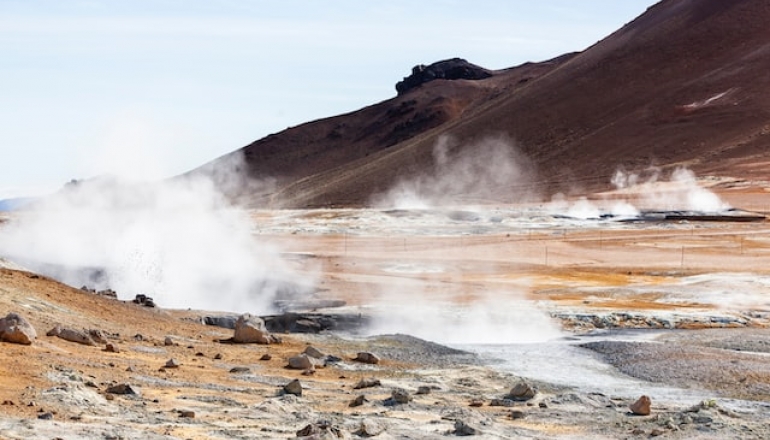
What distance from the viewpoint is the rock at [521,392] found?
53.5 feet

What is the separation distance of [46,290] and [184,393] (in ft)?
27.7

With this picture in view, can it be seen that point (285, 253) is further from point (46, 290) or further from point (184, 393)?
point (184, 393)

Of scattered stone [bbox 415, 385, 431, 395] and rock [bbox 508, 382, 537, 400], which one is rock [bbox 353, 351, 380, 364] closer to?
scattered stone [bbox 415, 385, 431, 395]

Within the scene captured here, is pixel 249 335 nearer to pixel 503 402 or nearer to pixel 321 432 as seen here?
pixel 503 402

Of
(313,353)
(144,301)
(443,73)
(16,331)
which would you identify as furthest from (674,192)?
(443,73)

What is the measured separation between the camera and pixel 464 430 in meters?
13.1

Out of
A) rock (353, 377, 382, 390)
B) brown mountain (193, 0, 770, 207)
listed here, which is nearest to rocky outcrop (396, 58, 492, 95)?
brown mountain (193, 0, 770, 207)

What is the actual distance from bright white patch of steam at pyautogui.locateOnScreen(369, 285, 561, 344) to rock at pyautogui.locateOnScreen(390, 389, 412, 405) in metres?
8.60

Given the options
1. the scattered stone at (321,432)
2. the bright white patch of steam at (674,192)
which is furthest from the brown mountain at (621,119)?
the scattered stone at (321,432)

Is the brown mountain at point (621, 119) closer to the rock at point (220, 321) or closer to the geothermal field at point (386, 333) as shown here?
the geothermal field at point (386, 333)

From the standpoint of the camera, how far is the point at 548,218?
2687 inches

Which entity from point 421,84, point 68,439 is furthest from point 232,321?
point 421,84

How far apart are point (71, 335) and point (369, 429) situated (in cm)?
684

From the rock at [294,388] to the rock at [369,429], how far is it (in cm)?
251
